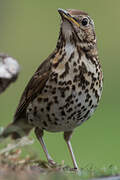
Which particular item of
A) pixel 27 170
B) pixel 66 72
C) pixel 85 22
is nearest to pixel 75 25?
pixel 85 22

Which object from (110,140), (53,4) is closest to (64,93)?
(110,140)

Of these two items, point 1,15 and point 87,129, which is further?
point 1,15

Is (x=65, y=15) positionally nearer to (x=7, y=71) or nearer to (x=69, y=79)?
(x=69, y=79)

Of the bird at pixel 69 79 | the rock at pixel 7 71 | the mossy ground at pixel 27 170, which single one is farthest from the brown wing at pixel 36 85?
the rock at pixel 7 71

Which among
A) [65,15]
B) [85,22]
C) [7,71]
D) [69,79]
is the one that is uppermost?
[65,15]

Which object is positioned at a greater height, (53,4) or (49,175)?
(53,4)

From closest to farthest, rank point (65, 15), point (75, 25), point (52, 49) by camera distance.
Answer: point (65, 15) → point (75, 25) → point (52, 49)

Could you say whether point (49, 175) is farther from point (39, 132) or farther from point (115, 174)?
point (39, 132)
